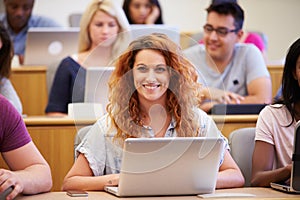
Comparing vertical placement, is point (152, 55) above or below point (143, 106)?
above

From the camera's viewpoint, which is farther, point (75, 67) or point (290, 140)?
point (75, 67)

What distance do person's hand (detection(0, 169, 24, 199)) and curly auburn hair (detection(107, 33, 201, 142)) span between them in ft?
1.16

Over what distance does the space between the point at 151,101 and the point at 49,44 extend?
2.19 meters

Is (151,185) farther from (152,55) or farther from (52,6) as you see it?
(52,6)

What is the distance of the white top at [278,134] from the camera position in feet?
8.19

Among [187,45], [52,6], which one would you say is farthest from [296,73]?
[52,6]

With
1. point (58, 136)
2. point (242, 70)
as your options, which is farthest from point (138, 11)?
point (58, 136)

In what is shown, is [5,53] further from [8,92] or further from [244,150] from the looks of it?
[244,150]

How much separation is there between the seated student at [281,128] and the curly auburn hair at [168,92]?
1.13 feet

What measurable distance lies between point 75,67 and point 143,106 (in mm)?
1562

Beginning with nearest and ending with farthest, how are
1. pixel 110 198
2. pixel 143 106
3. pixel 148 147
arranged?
1. pixel 148 147
2. pixel 110 198
3. pixel 143 106

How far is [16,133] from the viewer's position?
2.17 m

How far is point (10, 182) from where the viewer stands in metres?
1.98

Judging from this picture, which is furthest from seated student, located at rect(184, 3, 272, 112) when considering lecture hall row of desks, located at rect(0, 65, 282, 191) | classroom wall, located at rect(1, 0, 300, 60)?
classroom wall, located at rect(1, 0, 300, 60)
